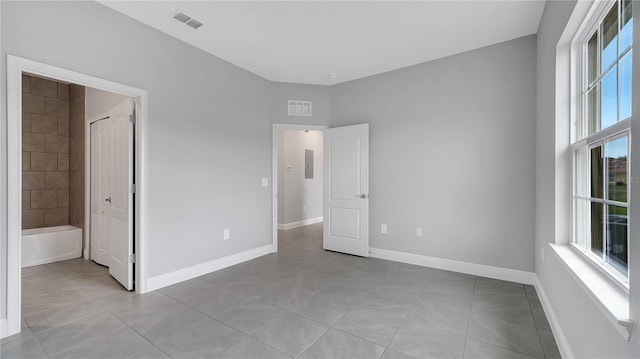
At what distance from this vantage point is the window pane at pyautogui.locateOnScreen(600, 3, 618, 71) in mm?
1479

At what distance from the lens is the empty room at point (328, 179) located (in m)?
1.91

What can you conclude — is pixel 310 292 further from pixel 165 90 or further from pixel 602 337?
pixel 165 90

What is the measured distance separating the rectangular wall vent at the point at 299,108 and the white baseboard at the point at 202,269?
219cm

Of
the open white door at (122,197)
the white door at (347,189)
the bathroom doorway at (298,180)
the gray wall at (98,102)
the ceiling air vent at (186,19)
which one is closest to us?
the ceiling air vent at (186,19)

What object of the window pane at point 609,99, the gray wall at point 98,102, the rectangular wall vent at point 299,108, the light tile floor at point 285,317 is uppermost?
the rectangular wall vent at point 299,108

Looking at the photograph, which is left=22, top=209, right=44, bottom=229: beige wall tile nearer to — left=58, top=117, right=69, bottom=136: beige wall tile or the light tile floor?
the light tile floor

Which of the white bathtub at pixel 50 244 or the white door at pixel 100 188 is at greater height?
the white door at pixel 100 188

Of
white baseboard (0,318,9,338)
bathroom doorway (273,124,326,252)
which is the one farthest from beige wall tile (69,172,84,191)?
bathroom doorway (273,124,326,252)

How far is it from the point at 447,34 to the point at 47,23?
3.67m

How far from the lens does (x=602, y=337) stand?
1.27 m

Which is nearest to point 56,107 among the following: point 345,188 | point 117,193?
point 117,193

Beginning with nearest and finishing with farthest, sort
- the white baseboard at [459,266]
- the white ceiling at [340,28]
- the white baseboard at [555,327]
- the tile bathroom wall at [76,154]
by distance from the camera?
the white baseboard at [555,327] → the white ceiling at [340,28] → the white baseboard at [459,266] → the tile bathroom wall at [76,154]

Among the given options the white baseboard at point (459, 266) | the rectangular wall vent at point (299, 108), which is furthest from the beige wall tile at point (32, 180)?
the white baseboard at point (459, 266)

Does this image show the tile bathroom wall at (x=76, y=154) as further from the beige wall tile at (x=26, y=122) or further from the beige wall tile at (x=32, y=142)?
the beige wall tile at (x=26, y=122)
